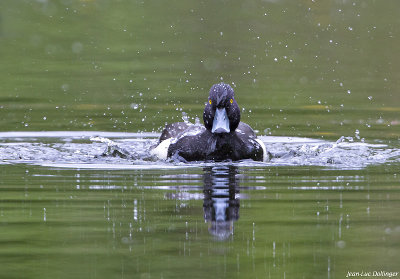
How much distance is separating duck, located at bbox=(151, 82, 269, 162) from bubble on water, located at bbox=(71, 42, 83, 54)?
25.6 feet

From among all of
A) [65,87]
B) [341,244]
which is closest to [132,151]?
[65,87]

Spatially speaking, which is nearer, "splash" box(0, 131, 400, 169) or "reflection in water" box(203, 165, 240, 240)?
"reflection in water" box(203, 165, 240, 240)

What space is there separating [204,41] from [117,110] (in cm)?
631

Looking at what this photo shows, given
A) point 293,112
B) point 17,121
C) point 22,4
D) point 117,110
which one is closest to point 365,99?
point 293,112

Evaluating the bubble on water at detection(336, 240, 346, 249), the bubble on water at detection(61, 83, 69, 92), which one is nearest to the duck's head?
the bubble on water at detection(336, 240, 346, 249)

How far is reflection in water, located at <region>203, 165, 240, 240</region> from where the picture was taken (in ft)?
23.8

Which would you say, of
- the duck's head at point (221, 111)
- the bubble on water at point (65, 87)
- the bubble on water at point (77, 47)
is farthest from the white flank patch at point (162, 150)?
the bubble on water at point (77, 47)

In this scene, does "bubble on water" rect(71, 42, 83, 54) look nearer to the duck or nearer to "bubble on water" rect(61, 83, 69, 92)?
"bubble on water" rect(61, 83, 69, 92)

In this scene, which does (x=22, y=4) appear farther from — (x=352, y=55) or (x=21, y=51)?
(x=352, y=55)

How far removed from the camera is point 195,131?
10766mm

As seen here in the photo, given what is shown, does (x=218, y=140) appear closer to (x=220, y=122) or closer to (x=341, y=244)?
(x=220, y=122)

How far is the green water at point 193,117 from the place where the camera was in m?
6.47

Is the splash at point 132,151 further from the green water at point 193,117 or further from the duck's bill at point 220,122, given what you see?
the duck's bill at point 220,122

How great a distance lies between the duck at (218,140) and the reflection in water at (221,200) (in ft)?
1.16
